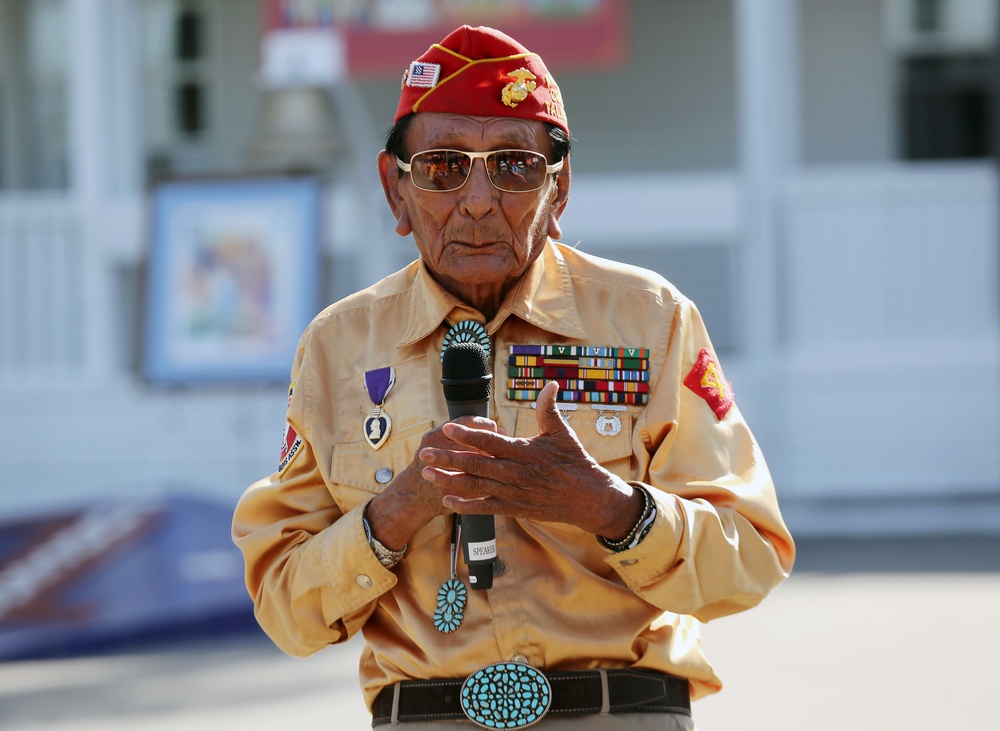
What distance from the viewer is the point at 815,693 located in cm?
552

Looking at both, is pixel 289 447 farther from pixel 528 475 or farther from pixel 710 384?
pixel 710 384

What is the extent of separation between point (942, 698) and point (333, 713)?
2442 millimetres

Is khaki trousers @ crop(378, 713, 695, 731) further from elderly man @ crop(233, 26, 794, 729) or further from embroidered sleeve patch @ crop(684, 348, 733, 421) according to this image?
embroidered sleeve patch @ crop(684, 348, 733, 421)

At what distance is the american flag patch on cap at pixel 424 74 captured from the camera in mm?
2453

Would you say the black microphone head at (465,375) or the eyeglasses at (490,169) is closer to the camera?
the black microphone head at (465,375)

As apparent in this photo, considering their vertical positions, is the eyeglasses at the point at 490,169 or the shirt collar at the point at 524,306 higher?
the eyeglasses at the point at 490,169

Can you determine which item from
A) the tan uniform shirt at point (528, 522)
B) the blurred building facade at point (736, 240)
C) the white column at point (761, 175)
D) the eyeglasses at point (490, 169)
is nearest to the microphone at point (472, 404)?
the tan uniform shirt at point (528, 522)

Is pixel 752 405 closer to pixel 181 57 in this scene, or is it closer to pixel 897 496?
pixel 897 496

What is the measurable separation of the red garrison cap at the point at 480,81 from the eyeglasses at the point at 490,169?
2.9 inches

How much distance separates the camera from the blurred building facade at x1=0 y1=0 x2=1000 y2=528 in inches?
380

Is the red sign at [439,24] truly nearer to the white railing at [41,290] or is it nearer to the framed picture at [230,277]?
the framed picture at [230,277]

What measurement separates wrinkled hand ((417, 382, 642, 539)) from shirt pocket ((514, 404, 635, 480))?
0.23m

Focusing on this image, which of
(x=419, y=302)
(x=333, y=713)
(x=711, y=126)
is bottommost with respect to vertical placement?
(x=333, y=713)

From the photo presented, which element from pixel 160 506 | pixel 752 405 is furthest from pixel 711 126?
pixel 160 506
